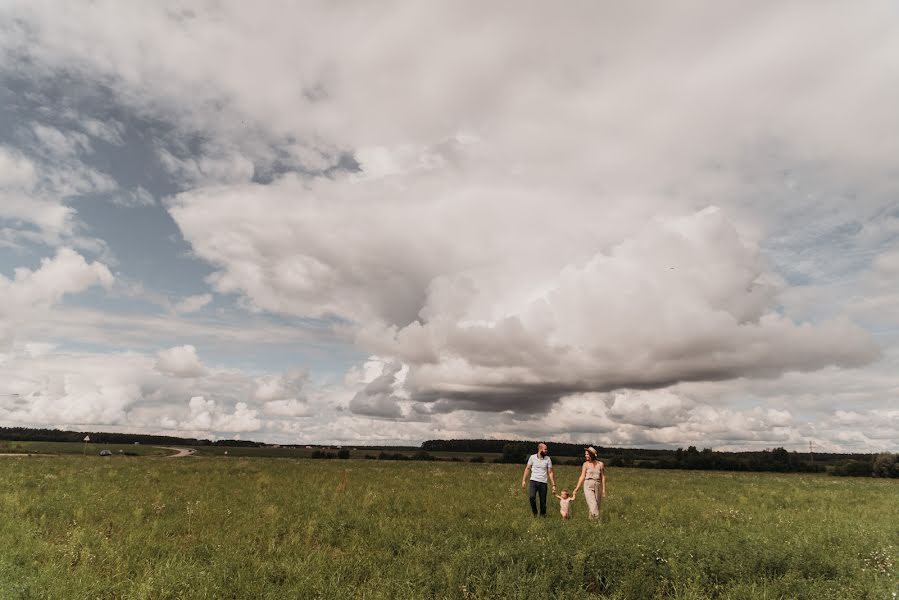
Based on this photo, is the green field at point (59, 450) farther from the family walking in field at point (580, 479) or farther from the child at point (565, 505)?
the child at point (565, 505)

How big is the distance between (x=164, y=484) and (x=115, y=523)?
36.4 feet

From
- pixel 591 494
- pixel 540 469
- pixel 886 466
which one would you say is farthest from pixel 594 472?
pixel 886 466

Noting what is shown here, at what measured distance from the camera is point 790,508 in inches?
811

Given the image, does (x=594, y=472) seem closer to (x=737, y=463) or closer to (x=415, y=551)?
(x=415, y=551)

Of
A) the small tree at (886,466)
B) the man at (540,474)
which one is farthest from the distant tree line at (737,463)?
the man at (540,474)

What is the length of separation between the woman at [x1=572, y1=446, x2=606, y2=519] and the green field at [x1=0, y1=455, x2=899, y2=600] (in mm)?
1076

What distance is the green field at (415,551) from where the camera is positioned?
859 cm

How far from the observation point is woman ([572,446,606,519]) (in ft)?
51.8

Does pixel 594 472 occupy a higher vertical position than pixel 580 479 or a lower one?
higher

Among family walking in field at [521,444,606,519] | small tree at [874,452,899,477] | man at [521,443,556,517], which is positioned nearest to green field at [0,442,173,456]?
man at [521,443,556,517]

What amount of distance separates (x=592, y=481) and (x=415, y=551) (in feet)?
24.7

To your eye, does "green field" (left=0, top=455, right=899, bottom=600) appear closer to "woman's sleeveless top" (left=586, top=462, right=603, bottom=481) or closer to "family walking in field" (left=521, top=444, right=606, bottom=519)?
"family walking in field" (left=521, top=444, right=606, bottom=519)

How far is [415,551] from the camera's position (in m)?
10.6

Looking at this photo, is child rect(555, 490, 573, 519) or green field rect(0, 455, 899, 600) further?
child rect(555, 490, 573, 519)
